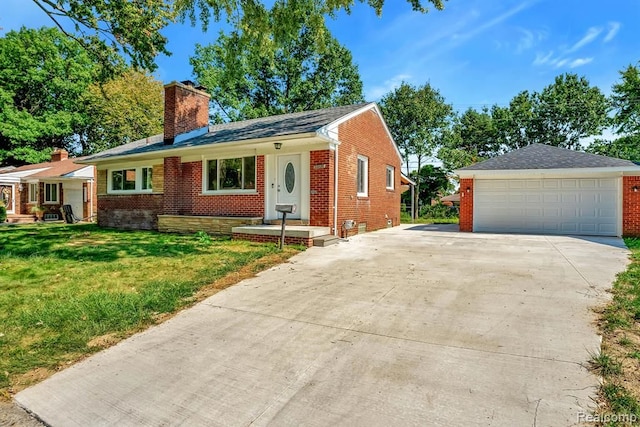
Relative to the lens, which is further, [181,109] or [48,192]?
[48,192]

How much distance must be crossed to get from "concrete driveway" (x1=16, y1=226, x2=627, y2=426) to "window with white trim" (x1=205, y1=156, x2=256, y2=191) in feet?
21.2

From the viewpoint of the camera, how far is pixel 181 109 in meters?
13.7

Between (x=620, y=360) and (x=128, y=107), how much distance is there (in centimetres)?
3302

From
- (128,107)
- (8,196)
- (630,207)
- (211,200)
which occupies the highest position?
(128,107)

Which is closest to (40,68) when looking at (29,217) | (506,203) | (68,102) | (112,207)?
(68,102)

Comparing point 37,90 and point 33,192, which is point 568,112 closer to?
point 33,192

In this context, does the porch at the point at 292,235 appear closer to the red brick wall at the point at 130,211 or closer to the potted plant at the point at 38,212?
the red brick wall at the point at 130,211

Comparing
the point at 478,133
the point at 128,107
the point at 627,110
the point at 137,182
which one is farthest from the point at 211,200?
the point at 478,133

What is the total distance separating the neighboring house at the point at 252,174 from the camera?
1023 cm

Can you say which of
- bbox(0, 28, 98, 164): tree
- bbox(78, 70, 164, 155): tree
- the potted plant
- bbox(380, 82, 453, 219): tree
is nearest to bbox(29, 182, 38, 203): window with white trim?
the potted plant

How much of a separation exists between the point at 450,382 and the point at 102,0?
1136cm

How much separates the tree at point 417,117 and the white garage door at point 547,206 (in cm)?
1592

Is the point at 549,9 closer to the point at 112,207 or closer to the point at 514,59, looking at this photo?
the point at 514,59

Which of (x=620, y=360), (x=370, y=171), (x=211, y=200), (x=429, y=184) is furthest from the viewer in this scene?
(x=429, y=184)
